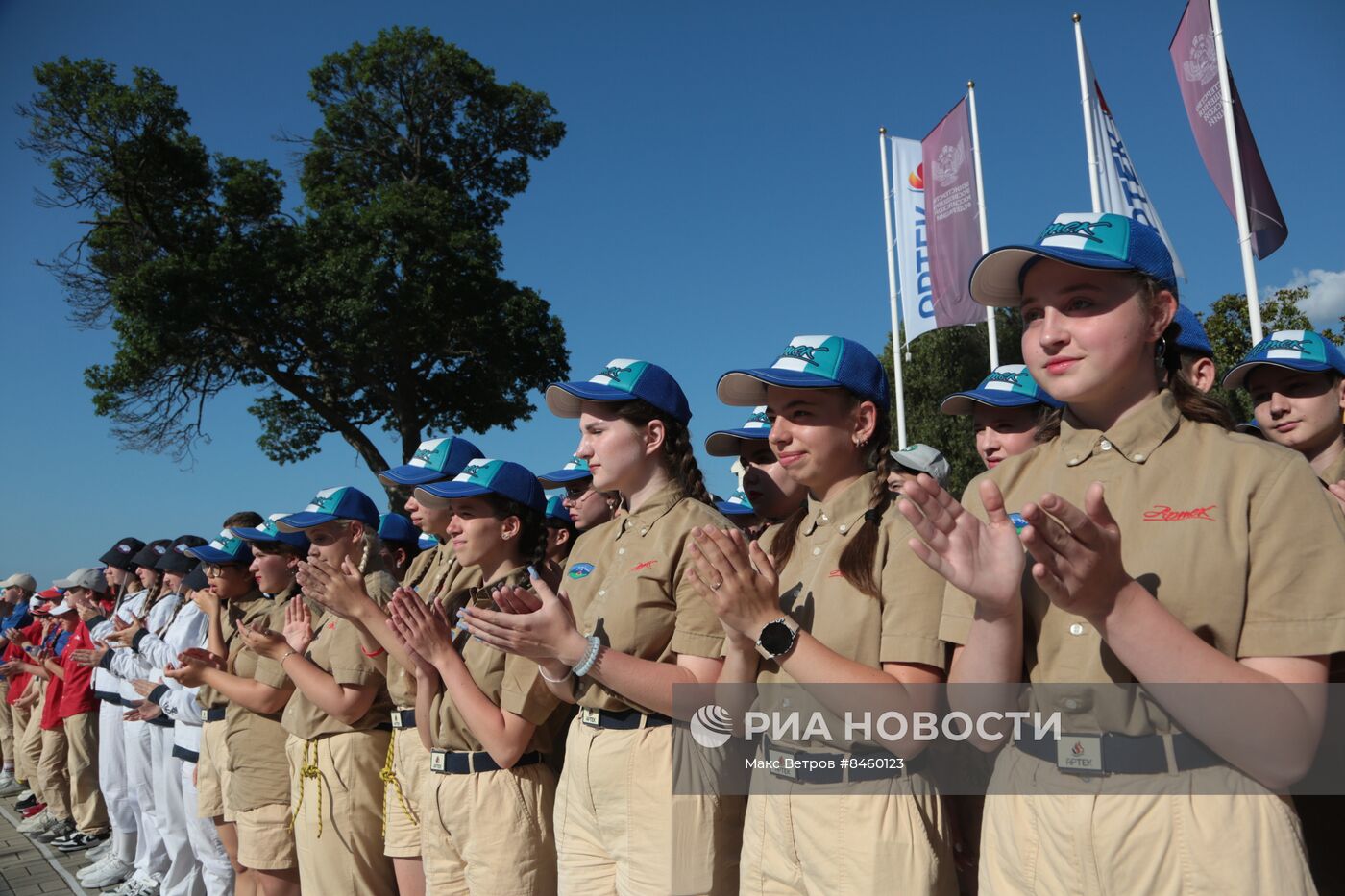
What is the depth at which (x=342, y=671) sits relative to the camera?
4430 millimetres

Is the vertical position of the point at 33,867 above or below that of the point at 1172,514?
below

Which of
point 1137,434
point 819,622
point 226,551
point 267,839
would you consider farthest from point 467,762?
point 226,551

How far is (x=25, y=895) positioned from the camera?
23.7 ft

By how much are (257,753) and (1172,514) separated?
4945 mm

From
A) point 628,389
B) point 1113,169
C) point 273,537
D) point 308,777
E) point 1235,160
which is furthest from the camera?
point 1113,169

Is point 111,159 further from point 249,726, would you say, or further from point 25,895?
point 249,726

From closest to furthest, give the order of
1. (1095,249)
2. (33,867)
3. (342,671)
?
(1095,249) → (342,671) → (33,867)

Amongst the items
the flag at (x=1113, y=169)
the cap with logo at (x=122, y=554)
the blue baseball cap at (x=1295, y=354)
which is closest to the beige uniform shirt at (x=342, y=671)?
the blue baseball cap at (x=1295, y=354)

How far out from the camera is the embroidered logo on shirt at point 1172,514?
5.98ft

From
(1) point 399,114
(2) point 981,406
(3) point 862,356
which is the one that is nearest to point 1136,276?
(3) point 862,356

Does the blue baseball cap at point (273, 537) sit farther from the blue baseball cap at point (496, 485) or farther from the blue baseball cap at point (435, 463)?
the blue baseball cap at point (496, 485)

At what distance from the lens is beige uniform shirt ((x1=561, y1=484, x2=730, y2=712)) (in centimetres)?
306

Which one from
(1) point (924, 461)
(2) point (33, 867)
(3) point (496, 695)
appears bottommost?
(2) point (33, 867)

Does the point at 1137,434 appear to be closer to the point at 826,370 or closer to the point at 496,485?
the point at 826,370
